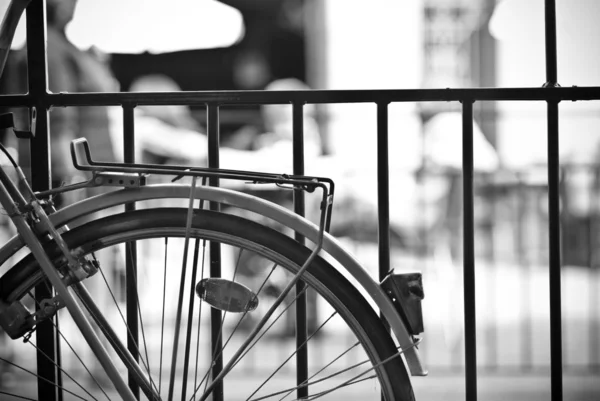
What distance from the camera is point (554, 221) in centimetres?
146

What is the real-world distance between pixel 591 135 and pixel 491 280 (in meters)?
1.05

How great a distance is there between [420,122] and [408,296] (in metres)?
2.63

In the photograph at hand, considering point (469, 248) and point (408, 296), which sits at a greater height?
point (469, 248)

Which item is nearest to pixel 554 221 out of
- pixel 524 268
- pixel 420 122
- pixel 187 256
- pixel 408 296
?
pixel 408 296

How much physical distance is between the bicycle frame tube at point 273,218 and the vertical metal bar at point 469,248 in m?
0.40

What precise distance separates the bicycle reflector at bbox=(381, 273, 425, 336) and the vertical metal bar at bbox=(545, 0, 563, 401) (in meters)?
0.51

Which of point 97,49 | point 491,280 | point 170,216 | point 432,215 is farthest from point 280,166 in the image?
point 170,216

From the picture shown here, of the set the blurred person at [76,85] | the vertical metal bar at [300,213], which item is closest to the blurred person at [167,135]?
the blurred person at [76,85]

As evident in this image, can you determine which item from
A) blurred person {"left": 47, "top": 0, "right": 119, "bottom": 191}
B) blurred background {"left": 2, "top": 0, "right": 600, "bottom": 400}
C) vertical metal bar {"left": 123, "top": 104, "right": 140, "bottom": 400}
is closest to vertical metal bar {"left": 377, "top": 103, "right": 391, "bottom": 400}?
vertical metal bar {"left": 123, "top": 104, "right": 140, "bottom": 400}

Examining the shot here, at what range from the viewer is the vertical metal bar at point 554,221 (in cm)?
142

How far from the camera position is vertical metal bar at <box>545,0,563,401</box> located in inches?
55.9

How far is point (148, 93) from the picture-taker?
4.65ft

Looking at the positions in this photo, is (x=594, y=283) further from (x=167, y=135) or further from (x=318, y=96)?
(x=318, y=96)

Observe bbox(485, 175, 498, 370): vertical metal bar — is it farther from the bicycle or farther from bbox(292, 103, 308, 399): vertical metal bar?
the bicycle
